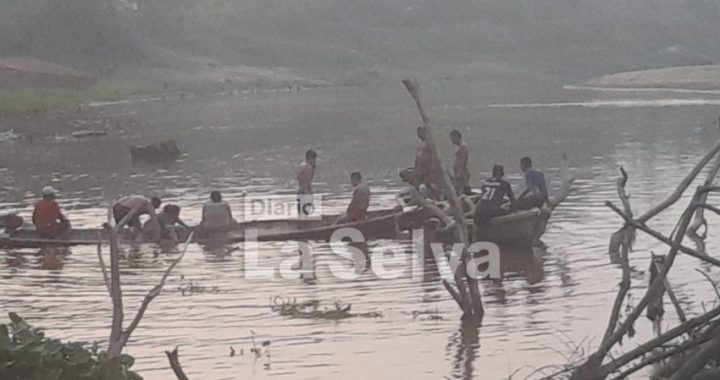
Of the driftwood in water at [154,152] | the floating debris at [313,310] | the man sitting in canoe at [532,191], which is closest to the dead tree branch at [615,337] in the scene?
the floating debris at [313,310]

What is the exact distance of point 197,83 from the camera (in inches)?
3802

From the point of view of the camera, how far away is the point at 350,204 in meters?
21.2

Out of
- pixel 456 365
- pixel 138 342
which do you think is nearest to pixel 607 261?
pixel 456 365

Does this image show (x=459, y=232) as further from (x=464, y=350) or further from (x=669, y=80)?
(x=669, y=80)

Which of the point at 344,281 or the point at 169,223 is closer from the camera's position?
the point at 344,281

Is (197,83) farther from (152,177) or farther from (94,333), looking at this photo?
(94,333)

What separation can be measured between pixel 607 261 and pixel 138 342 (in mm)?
7779

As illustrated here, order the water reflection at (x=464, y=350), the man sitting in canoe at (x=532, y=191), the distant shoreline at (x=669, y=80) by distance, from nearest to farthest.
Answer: the water reflection at (x=464, y=350) → the man sitting in canoe at (x=532, y=191) → the distant shoreline at (x=669, y=80)

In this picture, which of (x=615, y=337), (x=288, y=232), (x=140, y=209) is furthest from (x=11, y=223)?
(x=615, y=337)

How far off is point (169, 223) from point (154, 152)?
21.1 meters

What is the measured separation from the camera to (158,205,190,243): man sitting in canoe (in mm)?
20984

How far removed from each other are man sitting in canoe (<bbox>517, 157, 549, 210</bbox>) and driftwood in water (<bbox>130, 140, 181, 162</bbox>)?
2373 cm

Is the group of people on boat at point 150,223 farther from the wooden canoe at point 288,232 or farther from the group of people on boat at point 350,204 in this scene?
the wooden canoe at point 288,232

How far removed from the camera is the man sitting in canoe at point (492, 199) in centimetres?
1927
